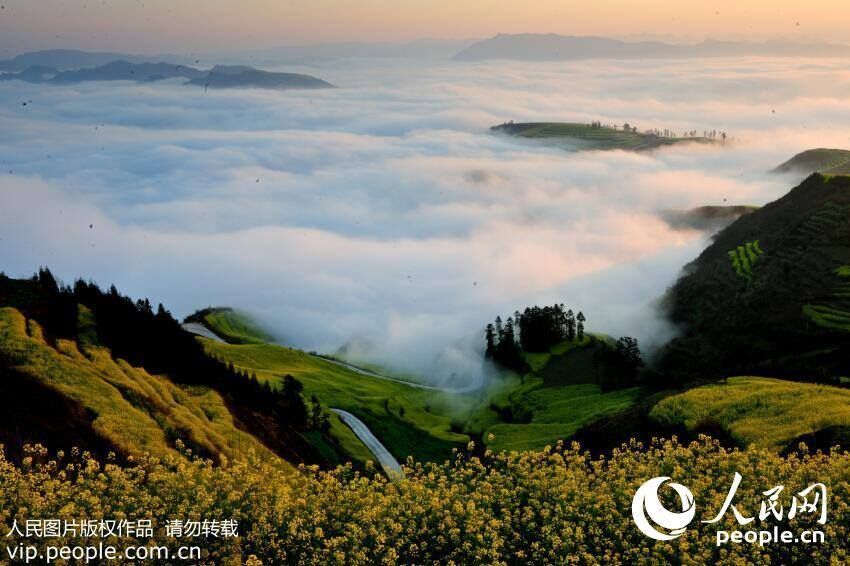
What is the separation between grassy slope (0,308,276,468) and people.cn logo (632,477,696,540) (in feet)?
160

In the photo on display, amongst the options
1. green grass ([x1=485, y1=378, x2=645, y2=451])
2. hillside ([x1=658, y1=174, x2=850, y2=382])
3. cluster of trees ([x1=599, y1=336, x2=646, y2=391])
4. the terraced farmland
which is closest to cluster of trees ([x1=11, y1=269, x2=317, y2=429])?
→ green grass ([x1=485, y1=378, x2=645, y2=451])

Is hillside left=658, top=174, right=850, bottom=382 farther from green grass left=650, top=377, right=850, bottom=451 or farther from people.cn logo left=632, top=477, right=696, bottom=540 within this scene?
people.cn logo left=632, top=477, right=696, bottom=540

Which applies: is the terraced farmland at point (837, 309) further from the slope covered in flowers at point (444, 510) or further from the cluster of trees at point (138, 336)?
the cluster of trees at point (138, 336)

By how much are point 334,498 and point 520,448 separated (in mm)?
85306

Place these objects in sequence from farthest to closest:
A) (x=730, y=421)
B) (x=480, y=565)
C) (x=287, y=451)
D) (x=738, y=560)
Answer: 1. (x=287, y=451)
2. (x=730, y=421)
3. (x=480, y=565)
4. (x=738, y=560)

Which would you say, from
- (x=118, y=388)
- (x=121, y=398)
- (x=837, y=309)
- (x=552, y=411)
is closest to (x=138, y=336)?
(x=118, y=388)

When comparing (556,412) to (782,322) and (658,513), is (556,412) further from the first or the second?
(658,513)

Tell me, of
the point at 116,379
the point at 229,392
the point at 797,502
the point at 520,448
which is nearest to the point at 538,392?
the point at 520,448

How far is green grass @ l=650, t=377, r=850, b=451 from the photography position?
82.5 metres

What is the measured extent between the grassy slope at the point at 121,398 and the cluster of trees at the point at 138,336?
17.4ft

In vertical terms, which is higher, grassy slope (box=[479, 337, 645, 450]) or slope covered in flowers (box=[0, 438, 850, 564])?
slope covered in flowers (box=[0, 438, 850, 564])

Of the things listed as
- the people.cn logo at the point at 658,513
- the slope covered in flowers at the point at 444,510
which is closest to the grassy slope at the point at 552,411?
the slope covered in flowers at the point at 444,510

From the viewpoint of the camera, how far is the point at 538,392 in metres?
195

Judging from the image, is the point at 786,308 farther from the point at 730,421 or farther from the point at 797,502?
the point at 797,502
